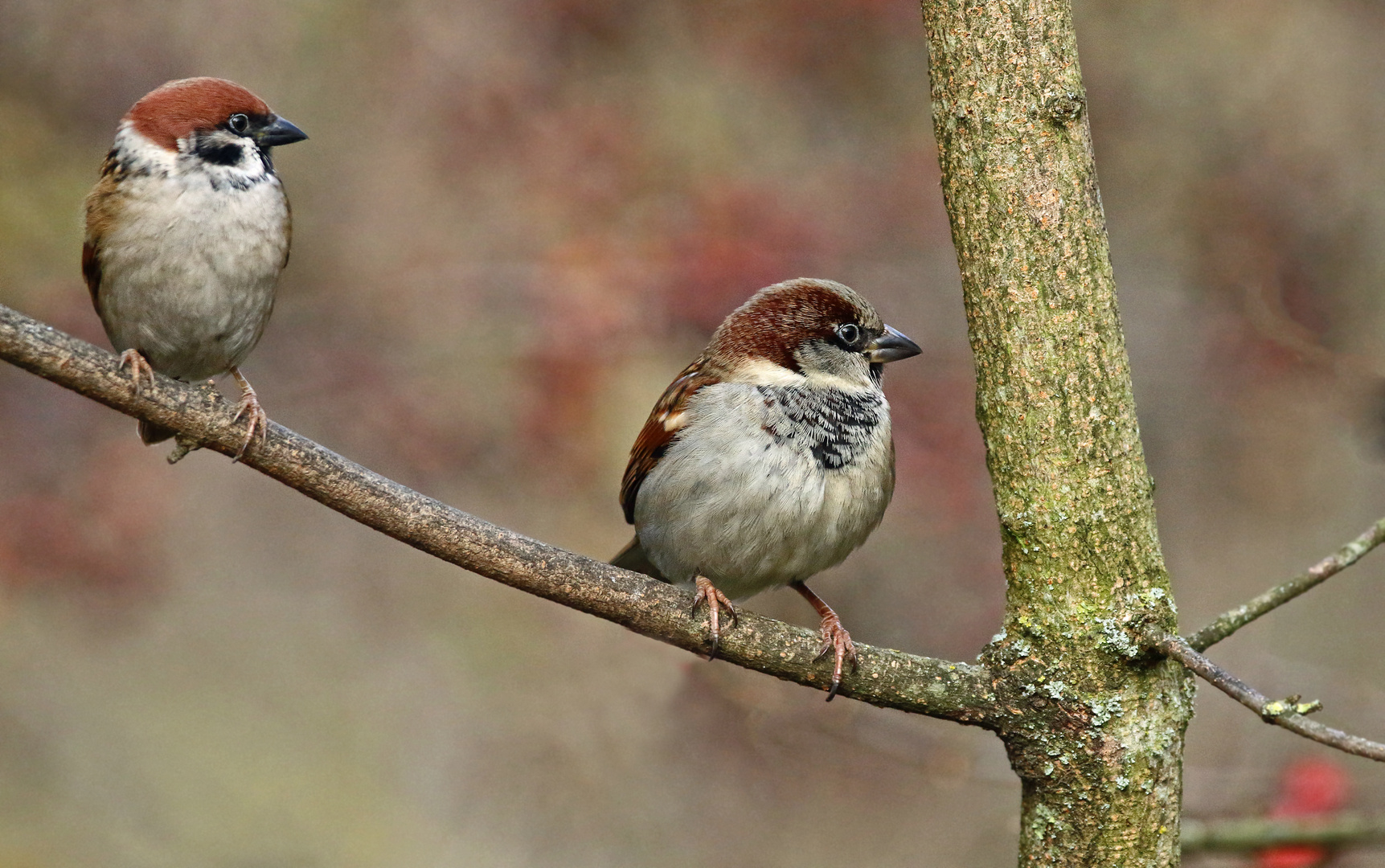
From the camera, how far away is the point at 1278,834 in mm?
3486

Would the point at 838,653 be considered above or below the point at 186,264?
below

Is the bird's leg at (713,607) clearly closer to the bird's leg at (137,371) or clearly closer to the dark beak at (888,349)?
the dark beak at (888,349)

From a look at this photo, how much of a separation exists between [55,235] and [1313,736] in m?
4.31

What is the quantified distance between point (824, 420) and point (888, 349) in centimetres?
40

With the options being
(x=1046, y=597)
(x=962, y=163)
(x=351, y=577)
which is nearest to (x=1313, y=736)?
(x=1046, y=597)

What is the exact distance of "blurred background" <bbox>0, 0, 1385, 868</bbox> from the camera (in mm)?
4590

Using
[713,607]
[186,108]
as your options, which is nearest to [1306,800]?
[713,607]

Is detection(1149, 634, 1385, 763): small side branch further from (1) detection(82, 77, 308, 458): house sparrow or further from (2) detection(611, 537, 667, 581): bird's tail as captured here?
(1) detection(82, 77, 308, 458): house sparrow

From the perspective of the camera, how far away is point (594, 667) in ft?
18.4

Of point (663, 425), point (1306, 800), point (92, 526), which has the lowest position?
point (92, 526)

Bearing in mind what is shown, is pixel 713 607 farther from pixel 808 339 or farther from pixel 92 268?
pixel 92 268

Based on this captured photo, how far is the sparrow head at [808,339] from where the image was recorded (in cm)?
344

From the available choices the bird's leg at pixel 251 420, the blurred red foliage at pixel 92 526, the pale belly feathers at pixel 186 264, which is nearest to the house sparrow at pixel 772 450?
the bird's leg at pixel 251 420

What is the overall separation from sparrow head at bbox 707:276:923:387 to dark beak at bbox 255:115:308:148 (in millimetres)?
1252
